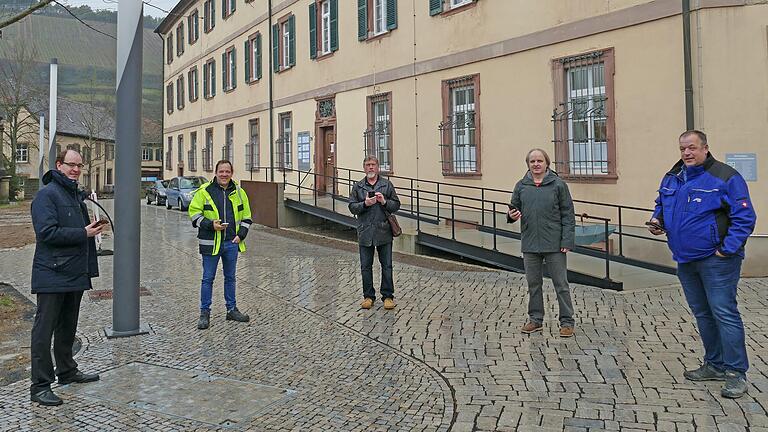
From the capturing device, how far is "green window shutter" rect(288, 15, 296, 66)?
22797mm

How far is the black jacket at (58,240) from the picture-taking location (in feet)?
16.4

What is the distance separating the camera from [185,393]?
199 inches

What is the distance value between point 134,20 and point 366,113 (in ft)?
38.4

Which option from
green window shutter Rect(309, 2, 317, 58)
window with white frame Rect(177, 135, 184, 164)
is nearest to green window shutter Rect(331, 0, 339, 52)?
green window shutter Rect(309, 2, 317, 58)

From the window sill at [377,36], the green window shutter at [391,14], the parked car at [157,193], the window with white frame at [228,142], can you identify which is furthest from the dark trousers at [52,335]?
the parked car at [157,193]

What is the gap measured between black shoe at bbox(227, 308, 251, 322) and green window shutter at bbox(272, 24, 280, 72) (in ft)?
58.3

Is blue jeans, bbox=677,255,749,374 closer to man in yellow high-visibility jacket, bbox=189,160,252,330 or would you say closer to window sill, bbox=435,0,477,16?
man in yellow high-visibility jacket, bbox=189,160,252,330

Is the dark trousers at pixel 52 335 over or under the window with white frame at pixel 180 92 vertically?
under

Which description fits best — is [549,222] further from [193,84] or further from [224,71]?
[193,84]

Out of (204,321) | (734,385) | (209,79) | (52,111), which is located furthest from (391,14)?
(209,79)

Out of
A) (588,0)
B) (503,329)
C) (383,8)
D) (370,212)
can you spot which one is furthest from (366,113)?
(503,329)

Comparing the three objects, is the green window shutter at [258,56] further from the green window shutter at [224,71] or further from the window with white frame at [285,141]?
the green window shutter at [224,71]

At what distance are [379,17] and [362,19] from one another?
598 mm

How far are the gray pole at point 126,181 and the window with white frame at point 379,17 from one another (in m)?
11.3
